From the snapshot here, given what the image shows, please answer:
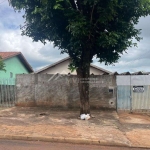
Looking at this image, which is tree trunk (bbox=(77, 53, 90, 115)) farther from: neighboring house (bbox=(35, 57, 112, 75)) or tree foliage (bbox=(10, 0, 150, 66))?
neighboring house (bbox=(35, 57, 112, 75))

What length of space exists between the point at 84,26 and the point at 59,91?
5.50 meters

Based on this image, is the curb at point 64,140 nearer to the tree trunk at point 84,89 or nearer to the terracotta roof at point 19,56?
the tree trunk at point 84,89

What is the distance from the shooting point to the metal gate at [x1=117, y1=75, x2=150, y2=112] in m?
12.1

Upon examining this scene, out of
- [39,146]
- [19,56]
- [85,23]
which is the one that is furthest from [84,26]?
[19,56]

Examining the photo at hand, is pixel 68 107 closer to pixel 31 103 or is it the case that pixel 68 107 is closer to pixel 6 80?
pixel 31 103

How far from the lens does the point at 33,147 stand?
5715mm

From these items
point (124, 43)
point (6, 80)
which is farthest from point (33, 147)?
point (6, 80)

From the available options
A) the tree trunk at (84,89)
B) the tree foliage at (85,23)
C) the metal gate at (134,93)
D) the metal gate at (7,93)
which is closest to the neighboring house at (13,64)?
the metal gate at (7,93)

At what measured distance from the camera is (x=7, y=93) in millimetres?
13312

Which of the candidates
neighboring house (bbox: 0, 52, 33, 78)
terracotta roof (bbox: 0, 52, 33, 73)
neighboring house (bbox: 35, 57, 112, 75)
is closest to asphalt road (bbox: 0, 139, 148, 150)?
neighboring house (bbox: 0, 52, 33, 78)

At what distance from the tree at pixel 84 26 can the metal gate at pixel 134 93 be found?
2.06 m

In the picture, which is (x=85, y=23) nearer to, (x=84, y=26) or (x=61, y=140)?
(x=84, y=26)

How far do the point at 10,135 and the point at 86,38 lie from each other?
5.48 metres

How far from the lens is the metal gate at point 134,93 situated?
1210cm
